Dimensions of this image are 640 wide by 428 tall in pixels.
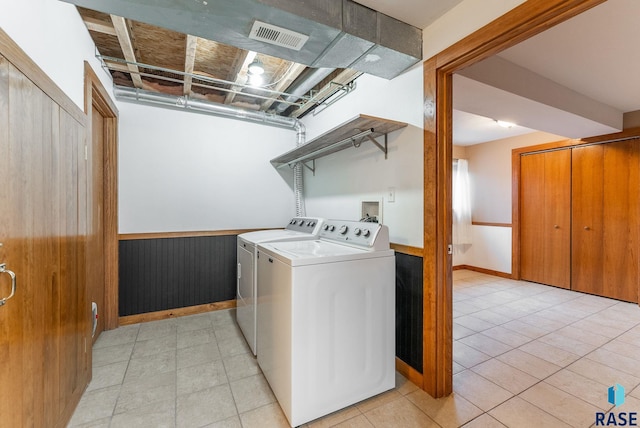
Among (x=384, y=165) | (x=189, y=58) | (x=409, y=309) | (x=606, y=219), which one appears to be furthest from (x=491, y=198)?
(x=189, y=58)

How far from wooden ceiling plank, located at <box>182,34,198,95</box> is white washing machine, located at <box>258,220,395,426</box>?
1.67m

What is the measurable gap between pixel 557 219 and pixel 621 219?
0.69 metres

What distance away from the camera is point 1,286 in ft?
3.26

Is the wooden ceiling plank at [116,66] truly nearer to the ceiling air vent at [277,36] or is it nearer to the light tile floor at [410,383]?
the ceiling air vent at [277,36]

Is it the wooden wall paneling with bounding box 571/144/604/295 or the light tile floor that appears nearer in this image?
the light tile floor

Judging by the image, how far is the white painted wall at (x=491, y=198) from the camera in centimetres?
482

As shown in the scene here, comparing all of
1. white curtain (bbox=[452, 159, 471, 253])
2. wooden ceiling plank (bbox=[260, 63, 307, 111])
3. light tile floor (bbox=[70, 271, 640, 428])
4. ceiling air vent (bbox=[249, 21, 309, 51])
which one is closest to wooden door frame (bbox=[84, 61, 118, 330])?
light tile floor (bbox=[70, 271, 640, 428])

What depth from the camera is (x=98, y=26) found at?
6.72ft

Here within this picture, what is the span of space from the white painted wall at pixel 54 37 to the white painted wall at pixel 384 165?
2074 millimetres

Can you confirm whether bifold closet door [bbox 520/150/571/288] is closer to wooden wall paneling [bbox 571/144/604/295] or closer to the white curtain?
wooden wall paneling [bbox 571/144/604/295]

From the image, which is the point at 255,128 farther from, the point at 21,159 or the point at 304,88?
the point at 21,159

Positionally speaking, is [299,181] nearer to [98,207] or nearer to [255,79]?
[255,79]

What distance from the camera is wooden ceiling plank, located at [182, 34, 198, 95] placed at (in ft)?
6.84

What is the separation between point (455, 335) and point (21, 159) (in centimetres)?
326
